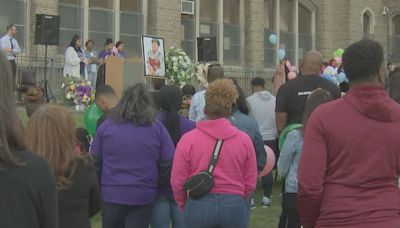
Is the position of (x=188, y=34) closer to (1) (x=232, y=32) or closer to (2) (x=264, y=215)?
(1) (x=232, y=32)

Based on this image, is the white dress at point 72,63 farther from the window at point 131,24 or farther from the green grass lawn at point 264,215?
the green grass lawn at point 264,215

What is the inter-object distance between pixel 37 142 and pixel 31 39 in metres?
19.4

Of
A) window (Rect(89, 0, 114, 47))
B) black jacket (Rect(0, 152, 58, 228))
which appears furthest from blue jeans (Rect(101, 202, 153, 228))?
window (Rect(89, 0, 114, 47))

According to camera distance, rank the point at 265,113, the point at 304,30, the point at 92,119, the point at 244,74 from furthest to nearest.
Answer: the point at 304,30 < the point at 244,74 < the point at 265,113 < the point at 92,119

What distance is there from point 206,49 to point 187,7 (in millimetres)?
6866

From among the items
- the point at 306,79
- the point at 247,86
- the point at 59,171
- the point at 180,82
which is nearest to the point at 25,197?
the point at 59,171

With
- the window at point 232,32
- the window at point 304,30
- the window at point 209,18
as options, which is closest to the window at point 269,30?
the window at point 232,32

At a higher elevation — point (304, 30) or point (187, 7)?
point (304, 30)

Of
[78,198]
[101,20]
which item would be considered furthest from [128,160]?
[101,20]

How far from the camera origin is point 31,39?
22859 millimetres

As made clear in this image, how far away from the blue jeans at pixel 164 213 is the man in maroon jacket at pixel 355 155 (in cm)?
229

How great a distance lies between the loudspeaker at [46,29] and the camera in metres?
19.4

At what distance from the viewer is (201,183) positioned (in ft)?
16.4

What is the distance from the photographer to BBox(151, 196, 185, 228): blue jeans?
607 cm
